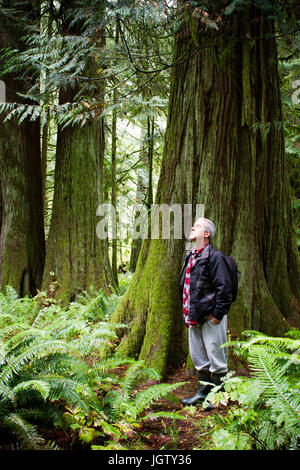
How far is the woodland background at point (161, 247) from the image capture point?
2920 millimetres

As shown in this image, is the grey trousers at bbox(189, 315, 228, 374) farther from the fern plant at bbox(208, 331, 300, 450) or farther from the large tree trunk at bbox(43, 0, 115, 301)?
the large tree trunk at bbox(43, 0, 115, 301)

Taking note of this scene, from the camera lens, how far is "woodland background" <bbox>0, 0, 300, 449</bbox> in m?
2.92

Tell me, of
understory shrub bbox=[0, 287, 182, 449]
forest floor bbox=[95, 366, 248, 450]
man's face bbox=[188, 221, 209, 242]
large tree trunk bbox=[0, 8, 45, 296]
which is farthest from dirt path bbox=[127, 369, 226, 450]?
large tree trunk bbox=[0, 8, 45, 296]

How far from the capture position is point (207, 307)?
351 cm

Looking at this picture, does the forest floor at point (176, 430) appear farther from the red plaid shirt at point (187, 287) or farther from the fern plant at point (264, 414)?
the red plaid shirt at point (187, 287)

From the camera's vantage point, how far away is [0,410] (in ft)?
8.90

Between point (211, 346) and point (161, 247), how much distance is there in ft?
5.28

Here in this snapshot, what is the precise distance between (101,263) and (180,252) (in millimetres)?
3261

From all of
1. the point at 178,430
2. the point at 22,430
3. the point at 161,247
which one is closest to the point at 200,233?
the point at 161,247

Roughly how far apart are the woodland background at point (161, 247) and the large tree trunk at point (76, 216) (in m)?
0.03

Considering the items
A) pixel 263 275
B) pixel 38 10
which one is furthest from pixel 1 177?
pixel 263 275

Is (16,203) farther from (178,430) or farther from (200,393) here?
(178,430)

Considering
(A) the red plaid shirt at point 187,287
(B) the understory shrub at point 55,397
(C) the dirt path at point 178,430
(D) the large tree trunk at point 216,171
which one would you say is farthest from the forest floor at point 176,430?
(D) the large tree trunk at point 216,171
